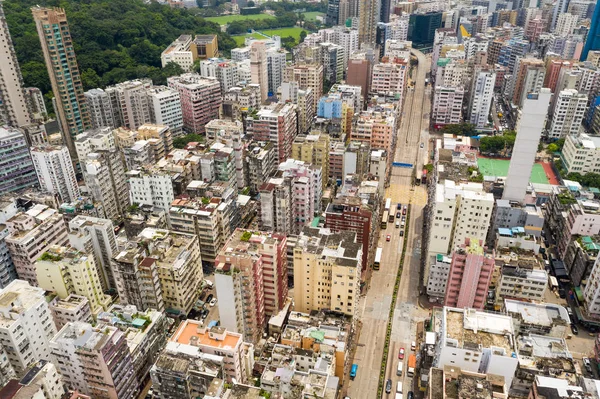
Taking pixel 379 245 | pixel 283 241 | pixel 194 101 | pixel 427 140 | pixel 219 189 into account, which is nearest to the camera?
pixel 283 241

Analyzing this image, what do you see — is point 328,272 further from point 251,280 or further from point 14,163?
point 14,163

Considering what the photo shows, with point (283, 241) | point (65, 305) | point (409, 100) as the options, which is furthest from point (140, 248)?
point (409, 100)

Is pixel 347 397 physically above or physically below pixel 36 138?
below

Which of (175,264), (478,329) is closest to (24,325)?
(175,264)

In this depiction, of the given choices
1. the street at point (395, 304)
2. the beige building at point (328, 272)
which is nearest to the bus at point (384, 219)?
the street at point (395, 304)

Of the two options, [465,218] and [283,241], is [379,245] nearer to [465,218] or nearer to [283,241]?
[465,218]

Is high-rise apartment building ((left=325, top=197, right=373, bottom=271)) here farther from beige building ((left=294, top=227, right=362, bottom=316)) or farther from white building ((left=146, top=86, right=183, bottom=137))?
white building ((left=146, top=86, right=183, bottom=137))

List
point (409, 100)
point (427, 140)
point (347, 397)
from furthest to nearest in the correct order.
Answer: point (409, 100) → point (427, 140) → point (347, 397)
